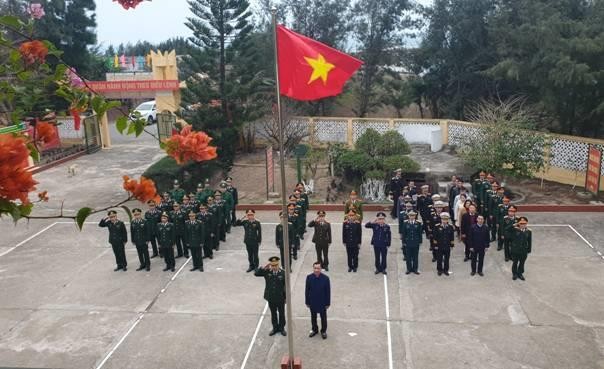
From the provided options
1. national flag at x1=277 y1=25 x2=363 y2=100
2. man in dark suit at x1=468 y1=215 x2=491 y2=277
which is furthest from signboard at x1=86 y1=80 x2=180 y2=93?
national flag at x1=277 y1=25 x2=363 y2=100

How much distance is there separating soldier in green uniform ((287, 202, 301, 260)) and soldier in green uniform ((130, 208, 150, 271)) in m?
2.25

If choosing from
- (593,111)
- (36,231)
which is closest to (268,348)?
(36,231)

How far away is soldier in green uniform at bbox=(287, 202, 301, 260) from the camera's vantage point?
30.6 feet

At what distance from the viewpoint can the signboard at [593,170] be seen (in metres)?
12.3

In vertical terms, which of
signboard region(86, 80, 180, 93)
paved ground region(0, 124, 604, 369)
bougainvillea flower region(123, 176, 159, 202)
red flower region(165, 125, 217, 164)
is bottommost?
paved ground region(0, 124, 604, 369)

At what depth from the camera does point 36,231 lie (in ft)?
38.5

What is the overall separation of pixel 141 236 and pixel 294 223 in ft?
7.89

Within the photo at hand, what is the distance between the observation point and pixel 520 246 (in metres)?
8.19

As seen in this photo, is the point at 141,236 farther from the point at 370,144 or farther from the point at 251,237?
the point at 370,144

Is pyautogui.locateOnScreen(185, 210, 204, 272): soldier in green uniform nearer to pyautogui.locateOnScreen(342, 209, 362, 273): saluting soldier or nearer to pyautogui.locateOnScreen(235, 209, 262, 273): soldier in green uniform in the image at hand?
pyautogui.locateOnScreen(235, 209, 262, 273): soldier in green uniform

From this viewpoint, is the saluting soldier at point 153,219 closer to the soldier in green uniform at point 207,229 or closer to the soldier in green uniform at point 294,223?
the soldier in green uniform at point 207,229

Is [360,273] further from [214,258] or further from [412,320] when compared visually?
[214,258]

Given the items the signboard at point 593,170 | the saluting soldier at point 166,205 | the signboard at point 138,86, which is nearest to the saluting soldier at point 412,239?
the saluting soldier at point 166,205

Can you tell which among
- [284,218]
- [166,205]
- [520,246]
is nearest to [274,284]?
[284,218]
